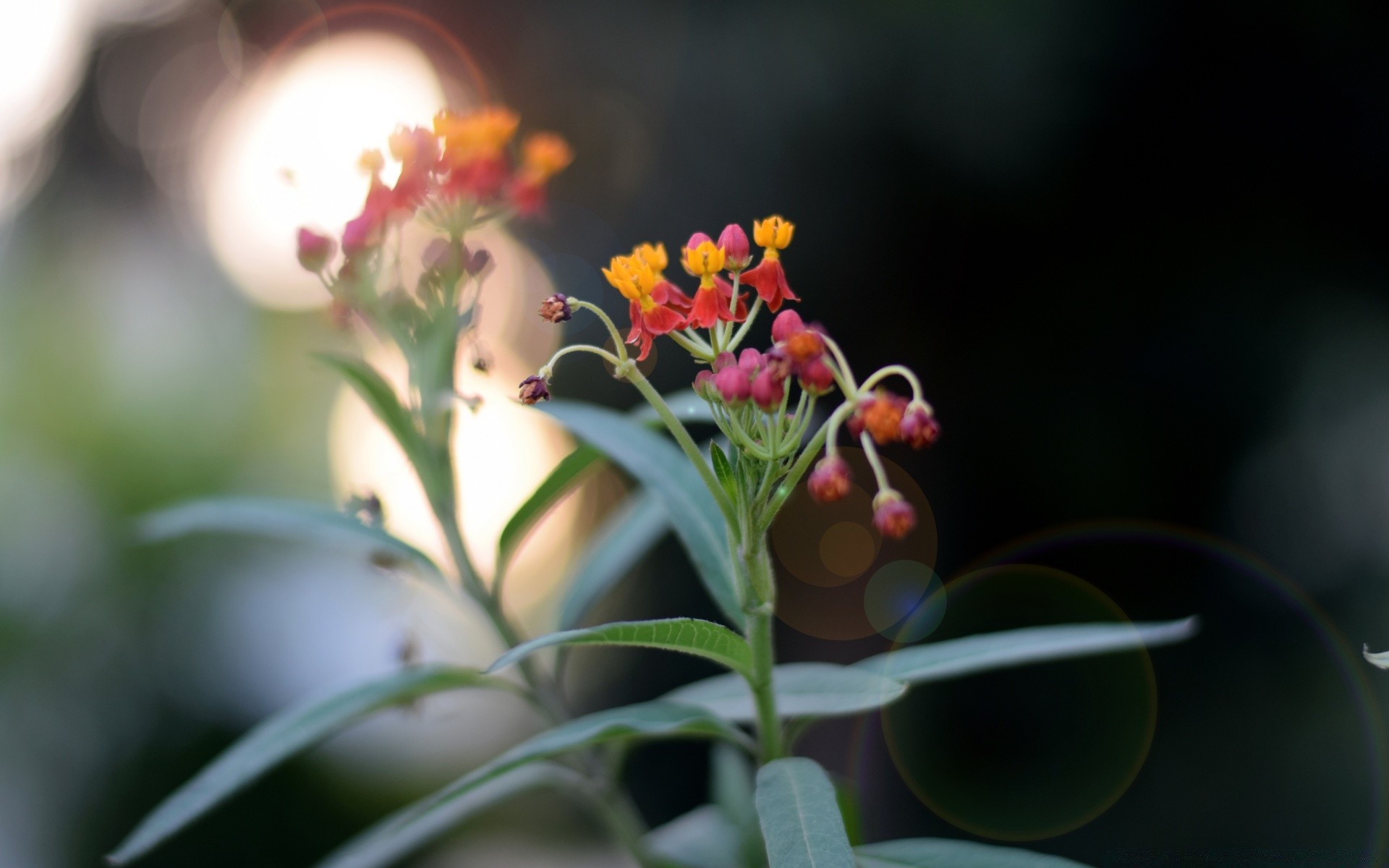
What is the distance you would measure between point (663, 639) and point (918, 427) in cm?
26

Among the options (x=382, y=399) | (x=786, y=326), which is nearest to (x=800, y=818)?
(x=786, y=326)

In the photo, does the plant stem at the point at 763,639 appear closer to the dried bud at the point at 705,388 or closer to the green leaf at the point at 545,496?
the dried bud at the point at 705,388

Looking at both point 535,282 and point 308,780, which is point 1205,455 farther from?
point 308,780

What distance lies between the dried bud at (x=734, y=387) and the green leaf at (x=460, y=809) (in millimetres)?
674

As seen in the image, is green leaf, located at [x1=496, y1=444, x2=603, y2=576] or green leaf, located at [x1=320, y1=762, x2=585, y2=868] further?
green leaf, located at [x1=320, y1=762, x2=585, y2=868]

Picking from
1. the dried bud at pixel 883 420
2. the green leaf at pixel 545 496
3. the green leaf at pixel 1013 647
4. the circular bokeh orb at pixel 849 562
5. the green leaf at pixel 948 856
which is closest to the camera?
the dried bud at pixel 883 420

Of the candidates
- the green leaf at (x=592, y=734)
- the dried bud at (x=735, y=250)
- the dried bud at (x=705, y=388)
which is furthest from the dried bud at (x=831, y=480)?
the green leaf at (x=592, y=734)

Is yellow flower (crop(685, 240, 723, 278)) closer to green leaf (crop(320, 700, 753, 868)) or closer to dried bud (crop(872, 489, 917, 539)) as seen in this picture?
dried bud (crop(872, 489, 917, 539))

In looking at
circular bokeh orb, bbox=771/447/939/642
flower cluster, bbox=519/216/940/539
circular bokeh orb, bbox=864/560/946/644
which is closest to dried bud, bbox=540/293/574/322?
flower cluster, bbox=519/216/940/539

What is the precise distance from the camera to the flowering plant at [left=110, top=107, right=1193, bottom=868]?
676mm

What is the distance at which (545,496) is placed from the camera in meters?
1.02

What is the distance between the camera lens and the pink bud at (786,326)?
69cm

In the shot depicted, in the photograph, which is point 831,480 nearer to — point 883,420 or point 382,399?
point 883,420

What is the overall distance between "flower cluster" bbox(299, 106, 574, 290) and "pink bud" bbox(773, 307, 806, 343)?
0.48 m
